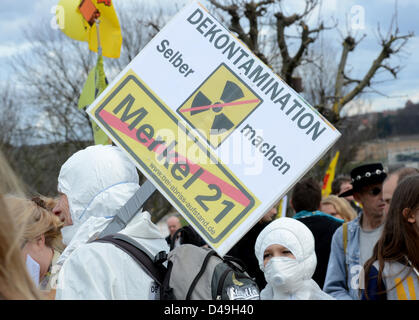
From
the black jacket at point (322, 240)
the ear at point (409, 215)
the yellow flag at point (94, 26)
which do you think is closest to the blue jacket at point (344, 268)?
the ear at point (409, 215)

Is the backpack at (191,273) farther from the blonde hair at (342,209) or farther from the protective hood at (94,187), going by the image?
the blonde hair at (342,209)

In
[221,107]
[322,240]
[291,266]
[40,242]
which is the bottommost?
[40,242]

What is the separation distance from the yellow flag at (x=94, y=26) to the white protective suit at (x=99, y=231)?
188cm

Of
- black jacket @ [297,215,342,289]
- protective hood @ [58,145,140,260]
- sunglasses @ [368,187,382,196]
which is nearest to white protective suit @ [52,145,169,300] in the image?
protective hood @ [58,145,140,260]

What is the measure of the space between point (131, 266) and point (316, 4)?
32.5 ft

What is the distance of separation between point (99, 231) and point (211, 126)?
622 millimetres

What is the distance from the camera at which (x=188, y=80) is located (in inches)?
89.4

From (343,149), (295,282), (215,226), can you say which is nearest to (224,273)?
(215,226)

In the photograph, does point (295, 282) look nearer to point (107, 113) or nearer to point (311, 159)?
point (311, 159)

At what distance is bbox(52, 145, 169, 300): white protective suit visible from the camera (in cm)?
189

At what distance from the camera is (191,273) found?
1975mm

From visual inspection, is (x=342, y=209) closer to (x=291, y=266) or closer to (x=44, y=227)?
(x=291, y=266)

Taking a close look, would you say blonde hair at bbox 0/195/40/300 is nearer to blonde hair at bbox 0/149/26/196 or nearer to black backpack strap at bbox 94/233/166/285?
blonde hair at bbox 0/149/26/196

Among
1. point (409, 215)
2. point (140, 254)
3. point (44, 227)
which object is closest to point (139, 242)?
point (140, 254)
